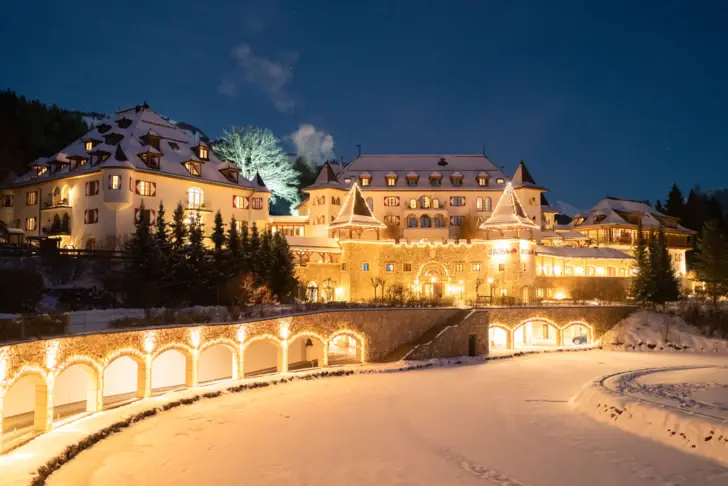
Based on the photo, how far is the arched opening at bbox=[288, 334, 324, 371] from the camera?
40438mm

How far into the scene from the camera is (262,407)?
2791cm

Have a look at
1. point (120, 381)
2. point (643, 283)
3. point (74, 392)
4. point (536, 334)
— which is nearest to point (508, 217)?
point (536, 334)

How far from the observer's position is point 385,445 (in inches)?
885

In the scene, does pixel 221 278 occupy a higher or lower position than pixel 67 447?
higher

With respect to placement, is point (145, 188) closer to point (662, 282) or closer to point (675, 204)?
point (662, 282)

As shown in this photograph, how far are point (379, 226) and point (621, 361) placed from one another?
22.0m

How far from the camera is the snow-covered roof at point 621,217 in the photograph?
70.6 meters

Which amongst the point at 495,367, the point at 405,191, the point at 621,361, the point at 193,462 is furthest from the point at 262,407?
the point at 405,191

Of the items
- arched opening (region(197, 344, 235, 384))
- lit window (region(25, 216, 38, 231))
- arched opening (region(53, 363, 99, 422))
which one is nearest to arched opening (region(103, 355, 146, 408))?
arched opening (region(53, 363, 99, 422))

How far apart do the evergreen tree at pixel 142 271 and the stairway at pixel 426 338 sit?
47.6ft

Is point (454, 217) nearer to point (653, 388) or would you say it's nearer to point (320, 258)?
point (320, 258)

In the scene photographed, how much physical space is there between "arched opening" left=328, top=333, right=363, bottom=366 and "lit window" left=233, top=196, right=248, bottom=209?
13.6 meters

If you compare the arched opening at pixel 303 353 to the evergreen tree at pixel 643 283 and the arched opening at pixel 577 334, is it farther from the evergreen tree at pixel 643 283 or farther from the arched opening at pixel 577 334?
the evergreen tree at pixel 643 283

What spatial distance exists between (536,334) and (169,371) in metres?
31.1
